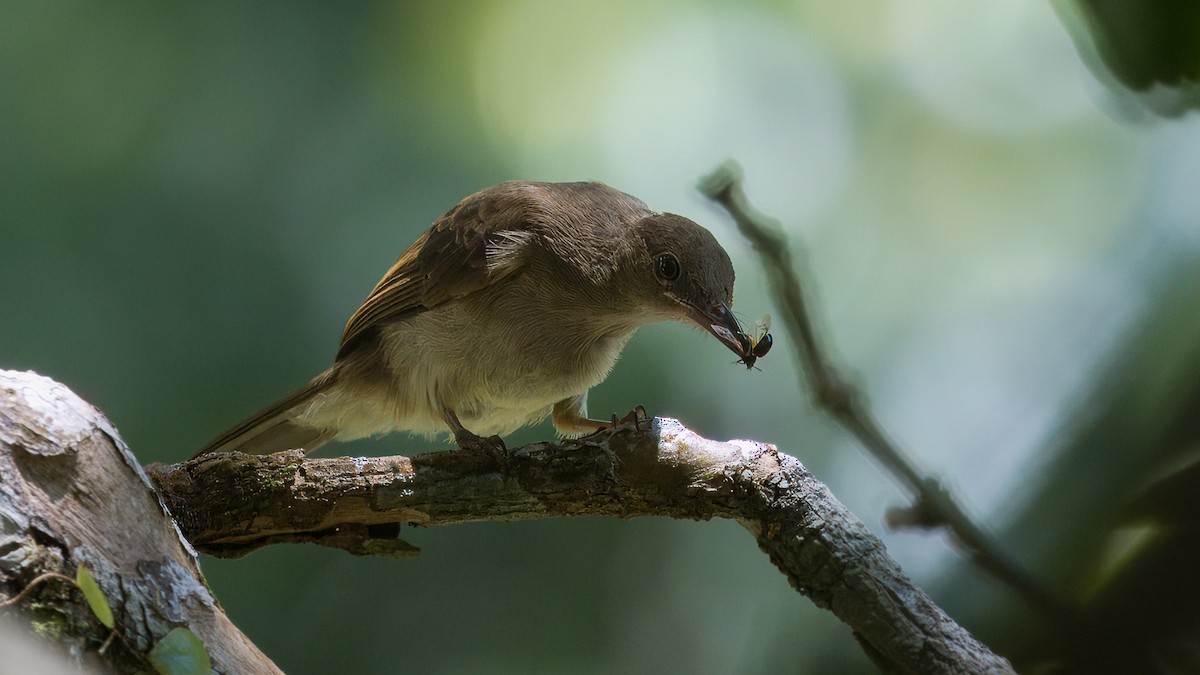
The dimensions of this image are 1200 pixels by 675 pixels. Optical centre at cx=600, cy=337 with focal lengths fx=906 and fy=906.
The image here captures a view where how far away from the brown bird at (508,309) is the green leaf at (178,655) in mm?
1196

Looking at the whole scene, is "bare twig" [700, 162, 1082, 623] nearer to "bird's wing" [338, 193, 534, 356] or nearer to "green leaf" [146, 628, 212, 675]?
"bird's wing" [338, 193, 534, 356]

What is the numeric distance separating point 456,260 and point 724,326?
37.5 inches

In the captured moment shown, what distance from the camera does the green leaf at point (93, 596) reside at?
62.9 inches

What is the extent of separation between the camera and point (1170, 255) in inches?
132

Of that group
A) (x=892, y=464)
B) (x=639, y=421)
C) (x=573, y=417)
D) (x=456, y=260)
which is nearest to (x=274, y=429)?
(x=456, y=260)

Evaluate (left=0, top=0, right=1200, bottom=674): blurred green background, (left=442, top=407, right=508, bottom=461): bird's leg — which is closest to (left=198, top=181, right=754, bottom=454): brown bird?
(left=442, top=407, right=508, bottom=461): bird's leg

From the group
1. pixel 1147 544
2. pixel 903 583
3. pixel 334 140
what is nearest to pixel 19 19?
pixel 334 140

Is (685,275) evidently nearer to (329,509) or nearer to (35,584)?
(329,509)

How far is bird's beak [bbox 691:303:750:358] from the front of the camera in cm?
255

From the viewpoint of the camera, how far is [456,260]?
9.95 feet

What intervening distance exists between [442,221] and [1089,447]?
242 cm

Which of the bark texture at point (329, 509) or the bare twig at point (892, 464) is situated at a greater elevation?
the bare twig at point (892, 464)

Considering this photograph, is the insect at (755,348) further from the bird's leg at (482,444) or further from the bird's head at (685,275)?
the bird's leg at (482,444)

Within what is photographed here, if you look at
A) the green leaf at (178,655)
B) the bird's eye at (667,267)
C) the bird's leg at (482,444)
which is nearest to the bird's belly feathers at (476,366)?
the bird's leg at (482,444)
